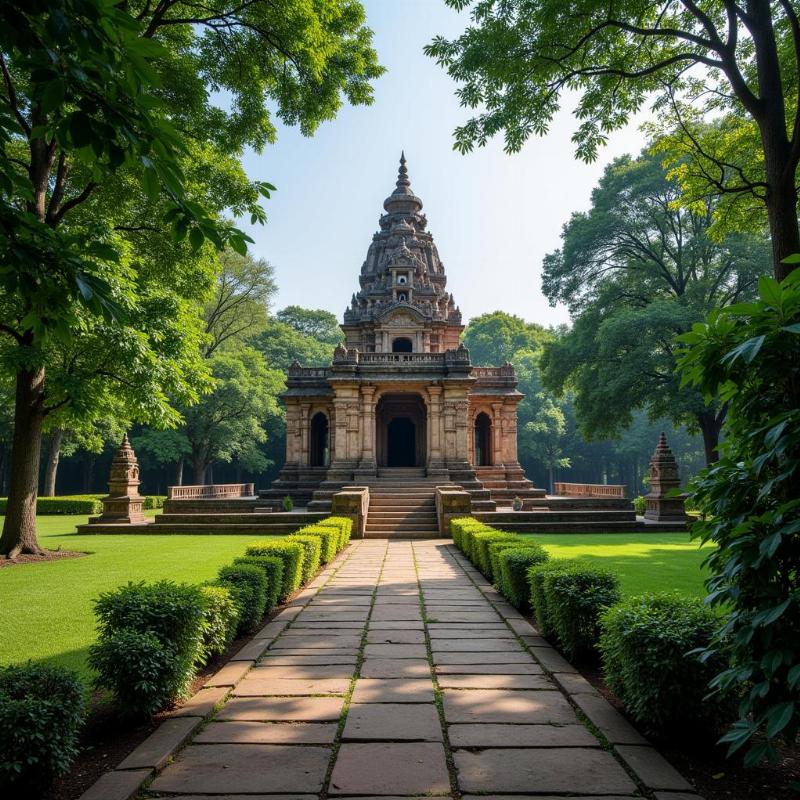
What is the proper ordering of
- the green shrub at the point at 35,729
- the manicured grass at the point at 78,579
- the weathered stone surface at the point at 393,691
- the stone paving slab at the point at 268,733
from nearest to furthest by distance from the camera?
the green shrub at the point at 35,729 → the stone paving slab at the point at 268,733 → the weathered stone surface at the point at 393,691 → the manicured grass at the point at 78,579

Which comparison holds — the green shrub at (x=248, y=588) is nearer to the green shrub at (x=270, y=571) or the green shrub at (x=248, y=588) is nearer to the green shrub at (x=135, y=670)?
the green shrub at (x=270, y=571)

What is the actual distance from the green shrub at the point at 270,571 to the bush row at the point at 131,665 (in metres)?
0.04

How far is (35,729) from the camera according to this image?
108 inches

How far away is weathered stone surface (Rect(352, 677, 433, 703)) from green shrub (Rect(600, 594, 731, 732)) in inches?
54.3

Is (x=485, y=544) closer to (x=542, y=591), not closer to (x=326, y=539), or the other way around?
(x=326, y=539)

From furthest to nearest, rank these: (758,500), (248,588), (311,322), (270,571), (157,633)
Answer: (311,322)
(270,571)
(248,588)
(157,633)
(758,500)

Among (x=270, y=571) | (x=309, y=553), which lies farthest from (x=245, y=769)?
(x=309, y=553)

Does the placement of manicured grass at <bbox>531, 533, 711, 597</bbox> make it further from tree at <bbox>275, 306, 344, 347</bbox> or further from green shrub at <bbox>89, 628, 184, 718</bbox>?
tree at <bbox>275, 306, 344, 347</bbox>

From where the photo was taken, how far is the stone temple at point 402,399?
22.5 metres

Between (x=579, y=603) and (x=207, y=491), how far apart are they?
86.4ft

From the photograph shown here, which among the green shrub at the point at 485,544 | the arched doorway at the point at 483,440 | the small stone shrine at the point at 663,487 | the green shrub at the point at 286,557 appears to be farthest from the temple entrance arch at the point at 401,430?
the green shrub at the point at 286,557

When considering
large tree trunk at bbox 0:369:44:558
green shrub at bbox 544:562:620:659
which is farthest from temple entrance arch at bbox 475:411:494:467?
green shrub at bbox 544:562:620:659

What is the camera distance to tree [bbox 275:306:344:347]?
56688mm

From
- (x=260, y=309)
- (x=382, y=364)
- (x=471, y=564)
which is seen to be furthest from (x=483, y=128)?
(x=260, y=309)
